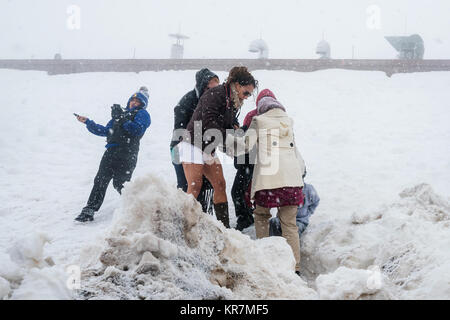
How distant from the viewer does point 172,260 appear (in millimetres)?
1638

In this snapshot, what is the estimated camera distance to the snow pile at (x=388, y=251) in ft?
5.19

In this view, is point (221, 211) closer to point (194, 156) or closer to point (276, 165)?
point (194, 156)

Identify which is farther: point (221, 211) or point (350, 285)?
point (221, 211)

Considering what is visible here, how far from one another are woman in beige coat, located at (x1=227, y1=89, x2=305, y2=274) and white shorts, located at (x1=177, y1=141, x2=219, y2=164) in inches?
10.2

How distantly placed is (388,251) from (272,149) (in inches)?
54.7

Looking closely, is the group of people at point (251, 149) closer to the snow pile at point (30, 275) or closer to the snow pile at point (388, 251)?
the snow pile at point (388, 251)

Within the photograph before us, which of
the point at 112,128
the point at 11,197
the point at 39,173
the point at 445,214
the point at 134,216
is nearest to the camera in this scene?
the point at 134,216

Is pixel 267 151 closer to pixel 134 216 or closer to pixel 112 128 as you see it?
pixel 134 216

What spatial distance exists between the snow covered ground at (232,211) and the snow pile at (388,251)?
1 cm

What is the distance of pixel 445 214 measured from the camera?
3357 mm

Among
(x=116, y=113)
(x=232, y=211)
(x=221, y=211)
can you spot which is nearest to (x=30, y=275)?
(x=221, y=211)

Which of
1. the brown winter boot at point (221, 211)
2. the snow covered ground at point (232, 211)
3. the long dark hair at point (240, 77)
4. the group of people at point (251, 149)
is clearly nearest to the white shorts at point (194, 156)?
the group of people at point (251, 149)
